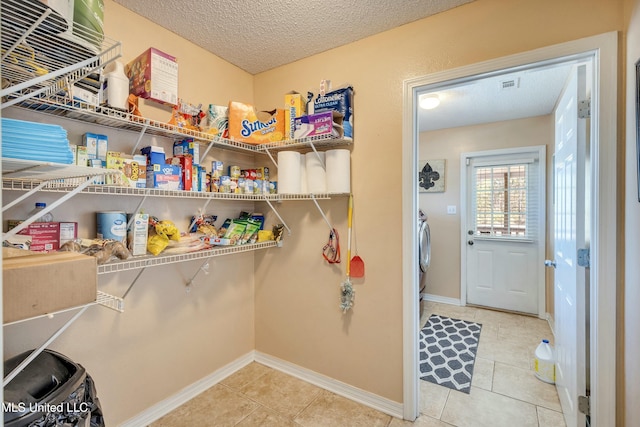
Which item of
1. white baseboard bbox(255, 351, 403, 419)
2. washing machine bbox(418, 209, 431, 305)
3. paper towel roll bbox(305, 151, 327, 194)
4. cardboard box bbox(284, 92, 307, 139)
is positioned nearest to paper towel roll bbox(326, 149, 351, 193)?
paper towel roll bbox(305, 151, 327, 194)

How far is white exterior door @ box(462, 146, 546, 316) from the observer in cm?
356

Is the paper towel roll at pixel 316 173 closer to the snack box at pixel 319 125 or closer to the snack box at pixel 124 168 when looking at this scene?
the snack box at pixel 319 125

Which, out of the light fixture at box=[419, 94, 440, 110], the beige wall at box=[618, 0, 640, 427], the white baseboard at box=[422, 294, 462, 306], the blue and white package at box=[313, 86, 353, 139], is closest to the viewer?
the beige wall at box=[618, 0, 640, 427]

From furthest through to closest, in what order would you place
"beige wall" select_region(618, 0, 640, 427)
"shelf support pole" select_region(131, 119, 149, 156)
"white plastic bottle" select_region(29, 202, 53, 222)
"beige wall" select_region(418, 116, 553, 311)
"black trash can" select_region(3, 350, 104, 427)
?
"beige wall" select_region(418, 116, 553, 311)
"shelf support pole" select_region(131, 119, 149, 156)
"white plastic bottle" select_region(29, 202, 53, 222)
"beige wall" select_region(618, 0, 640, 427)
"black trash can" select_region(3, 350, 104, 427)

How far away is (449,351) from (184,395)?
2222 millimetres

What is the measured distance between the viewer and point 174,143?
1865 mm

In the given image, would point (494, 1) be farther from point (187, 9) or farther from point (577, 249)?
point (187, 9)

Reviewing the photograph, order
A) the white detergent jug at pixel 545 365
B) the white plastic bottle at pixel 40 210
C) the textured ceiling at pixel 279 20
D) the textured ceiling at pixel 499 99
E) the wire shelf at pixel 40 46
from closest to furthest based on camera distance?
1. the wire shelf at pixel 40 46
2. the white plastic bottle at pixel 40 210
3. the textured ceiling at pixel 279 20
4. the white detergent jug at pixel 545 365
5. the textured ceiling at pixel 499 99

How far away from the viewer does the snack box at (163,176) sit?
1572mm

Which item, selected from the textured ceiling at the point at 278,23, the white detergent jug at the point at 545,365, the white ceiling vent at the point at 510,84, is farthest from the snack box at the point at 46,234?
the white ceiling vent at the point at 510,84

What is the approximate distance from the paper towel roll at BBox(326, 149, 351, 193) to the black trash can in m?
1.51

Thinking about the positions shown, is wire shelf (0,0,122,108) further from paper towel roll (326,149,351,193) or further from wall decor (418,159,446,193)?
wall decor (418,159,446,193)

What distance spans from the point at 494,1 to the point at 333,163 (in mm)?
1187

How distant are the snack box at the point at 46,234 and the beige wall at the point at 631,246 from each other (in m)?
2.38
